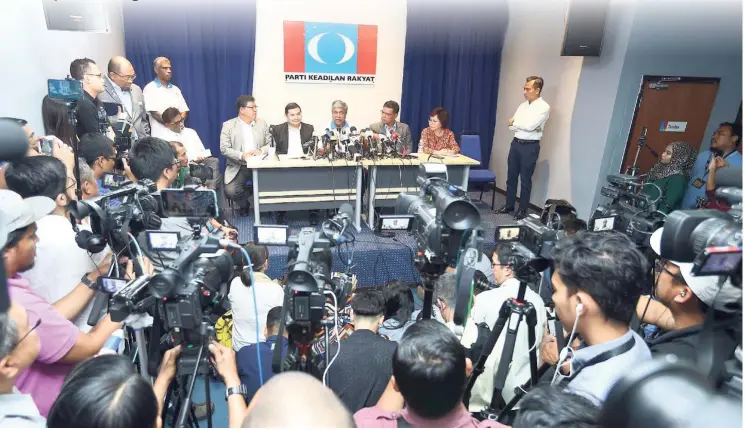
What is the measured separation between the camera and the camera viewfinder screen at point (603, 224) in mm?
2264

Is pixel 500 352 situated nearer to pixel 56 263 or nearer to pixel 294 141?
pixel 56 263

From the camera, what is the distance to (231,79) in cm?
502

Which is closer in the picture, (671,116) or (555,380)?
(555,380)

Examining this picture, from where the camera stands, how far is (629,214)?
2297 millimetres

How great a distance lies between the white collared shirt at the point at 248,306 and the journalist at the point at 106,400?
42.4 inches

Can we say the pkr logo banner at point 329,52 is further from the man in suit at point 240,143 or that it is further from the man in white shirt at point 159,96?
the man in white shirt at point 159,96

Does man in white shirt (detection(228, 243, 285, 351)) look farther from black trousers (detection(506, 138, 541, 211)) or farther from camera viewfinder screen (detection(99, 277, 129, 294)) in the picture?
black trousers (detection(506, 138, 541, 211))

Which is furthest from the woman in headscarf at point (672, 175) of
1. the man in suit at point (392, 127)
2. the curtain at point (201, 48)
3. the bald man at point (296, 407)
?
the curtain at point (201, 48)

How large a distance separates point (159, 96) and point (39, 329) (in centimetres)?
362

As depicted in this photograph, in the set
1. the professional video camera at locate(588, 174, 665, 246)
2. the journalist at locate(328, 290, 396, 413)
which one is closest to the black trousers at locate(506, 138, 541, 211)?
the professional video camera at locate(588, 174, 665, 246)

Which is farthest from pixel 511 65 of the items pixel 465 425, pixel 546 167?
pixel 465 425

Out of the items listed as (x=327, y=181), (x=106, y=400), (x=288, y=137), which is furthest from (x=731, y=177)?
(x=288, y=137)

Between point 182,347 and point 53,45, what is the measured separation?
8.97ft

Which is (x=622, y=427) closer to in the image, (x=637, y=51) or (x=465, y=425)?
(x=465, y=425)
